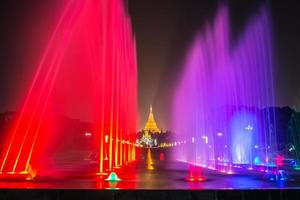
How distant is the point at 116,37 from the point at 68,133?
5107 centimetres

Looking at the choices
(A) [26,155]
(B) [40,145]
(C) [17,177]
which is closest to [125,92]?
(A) [26,155]

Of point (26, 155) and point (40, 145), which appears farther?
point (40, 145)

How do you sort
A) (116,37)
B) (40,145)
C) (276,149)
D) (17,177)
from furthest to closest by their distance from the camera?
(276,149), (40,145), (116,37), (17,177)

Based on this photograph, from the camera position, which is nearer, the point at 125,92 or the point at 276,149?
the point at 125,92

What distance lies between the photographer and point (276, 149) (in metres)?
57.9

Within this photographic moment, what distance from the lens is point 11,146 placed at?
4156 cm
